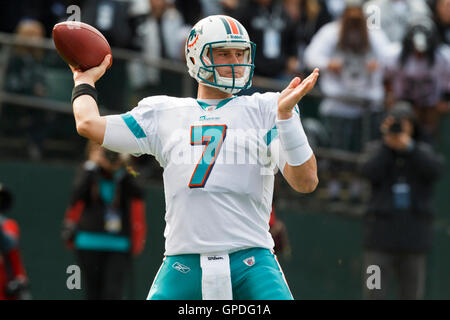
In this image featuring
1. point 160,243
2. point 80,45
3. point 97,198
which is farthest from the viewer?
point 160,243

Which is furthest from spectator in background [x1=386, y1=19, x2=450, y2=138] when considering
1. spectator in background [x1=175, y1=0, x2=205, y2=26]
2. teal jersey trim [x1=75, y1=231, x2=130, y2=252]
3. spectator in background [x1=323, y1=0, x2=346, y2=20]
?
teal jersey trim [x1=75, y1=231, x2=130, y2=252]

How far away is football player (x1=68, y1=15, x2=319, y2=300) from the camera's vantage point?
500cm

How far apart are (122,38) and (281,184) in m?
2.45

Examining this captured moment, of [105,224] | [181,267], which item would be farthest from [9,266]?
[181,267]

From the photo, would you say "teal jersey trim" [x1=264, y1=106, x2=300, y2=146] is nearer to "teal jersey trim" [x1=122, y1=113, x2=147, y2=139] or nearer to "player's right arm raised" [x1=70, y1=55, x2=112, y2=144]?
"teal jersey trim" [x1=122, y1=113, x2=147, y2=139]

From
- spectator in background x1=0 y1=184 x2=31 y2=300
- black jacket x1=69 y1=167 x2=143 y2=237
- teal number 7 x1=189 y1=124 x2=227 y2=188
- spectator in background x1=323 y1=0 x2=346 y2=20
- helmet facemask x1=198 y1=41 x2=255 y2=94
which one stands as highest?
spectator in background x1=323 y1=0 x2=346 y2=20

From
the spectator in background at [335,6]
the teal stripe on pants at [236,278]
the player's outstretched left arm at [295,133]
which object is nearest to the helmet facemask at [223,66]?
the player's outstretched left arm at [295,133]

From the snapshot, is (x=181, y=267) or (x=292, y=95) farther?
(x=181, y=267)

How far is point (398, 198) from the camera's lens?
31.9 feet

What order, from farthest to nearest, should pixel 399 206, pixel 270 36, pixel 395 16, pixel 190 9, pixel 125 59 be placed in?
pixel 395 16 → pixel 190 9 → pixel 270 36 → pixel 125 59 → pixel 399 206

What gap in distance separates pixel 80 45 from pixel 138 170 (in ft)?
17.0

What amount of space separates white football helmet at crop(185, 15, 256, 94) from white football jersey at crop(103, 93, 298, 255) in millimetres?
110

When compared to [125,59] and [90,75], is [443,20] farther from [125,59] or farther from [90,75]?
[90,75]
